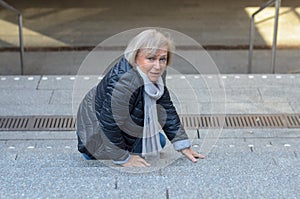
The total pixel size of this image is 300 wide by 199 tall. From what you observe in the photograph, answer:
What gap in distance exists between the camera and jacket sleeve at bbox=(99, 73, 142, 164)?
2.85 meters

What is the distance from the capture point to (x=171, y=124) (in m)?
3.10

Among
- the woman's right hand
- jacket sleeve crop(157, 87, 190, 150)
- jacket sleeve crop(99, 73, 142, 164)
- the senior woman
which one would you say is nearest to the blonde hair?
the senior woman

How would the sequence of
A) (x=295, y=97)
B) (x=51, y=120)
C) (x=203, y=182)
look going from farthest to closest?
1. (x=295, y=97)
2. (x=51, y=120)
3. (x=203, y=182)

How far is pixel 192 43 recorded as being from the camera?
715 centimetres

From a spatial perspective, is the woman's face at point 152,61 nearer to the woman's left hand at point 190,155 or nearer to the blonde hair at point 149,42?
the blonde hair at point 149,42

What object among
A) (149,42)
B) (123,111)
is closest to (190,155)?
(123,111)

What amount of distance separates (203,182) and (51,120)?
2.38 m

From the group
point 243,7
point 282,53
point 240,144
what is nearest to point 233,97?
point 240,144

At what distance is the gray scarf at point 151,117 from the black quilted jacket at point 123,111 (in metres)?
0.02

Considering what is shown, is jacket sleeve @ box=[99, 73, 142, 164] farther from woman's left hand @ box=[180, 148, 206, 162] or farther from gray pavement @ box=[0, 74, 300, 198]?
woman's left hand @ box=[180, 148, 206, 162]

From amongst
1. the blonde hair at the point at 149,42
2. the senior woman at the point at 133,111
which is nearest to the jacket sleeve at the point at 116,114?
the senior woman at the point at 133,111

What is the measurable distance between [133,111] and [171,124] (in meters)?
0.25

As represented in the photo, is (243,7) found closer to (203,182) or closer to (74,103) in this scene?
(74,103)

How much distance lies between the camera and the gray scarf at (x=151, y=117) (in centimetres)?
292
